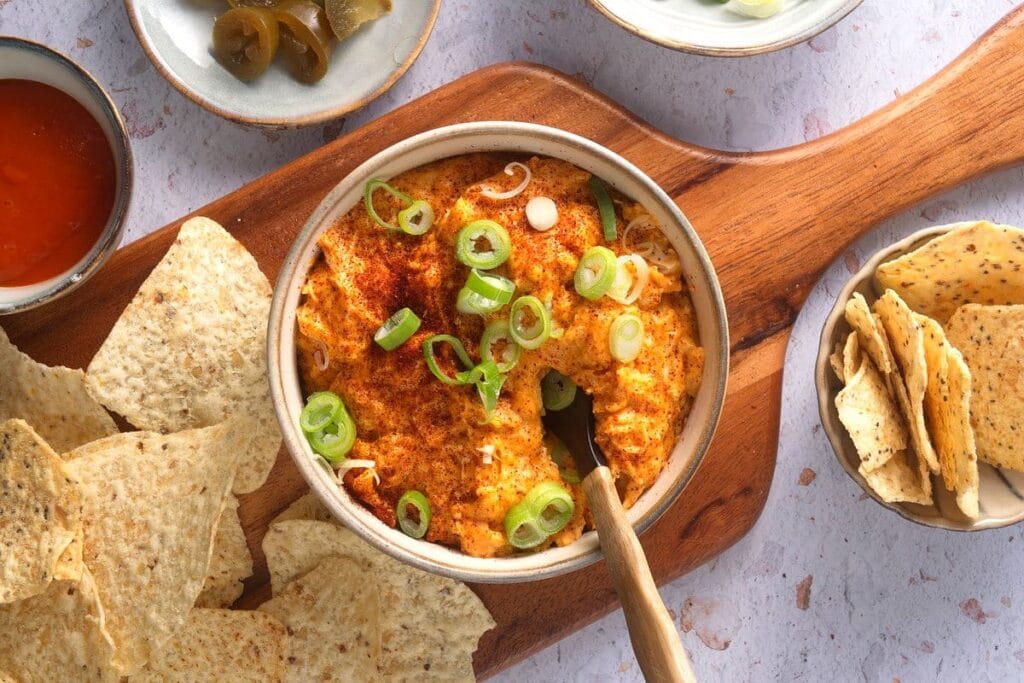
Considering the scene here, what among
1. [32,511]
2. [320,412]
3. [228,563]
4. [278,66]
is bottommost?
[228,563]

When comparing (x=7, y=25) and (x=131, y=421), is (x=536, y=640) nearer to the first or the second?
(x=131, y=421)

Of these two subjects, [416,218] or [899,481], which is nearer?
[416,218]

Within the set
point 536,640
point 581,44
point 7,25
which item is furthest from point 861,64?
point 7,25

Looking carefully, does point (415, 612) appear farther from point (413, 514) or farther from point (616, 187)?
point (616, 187)

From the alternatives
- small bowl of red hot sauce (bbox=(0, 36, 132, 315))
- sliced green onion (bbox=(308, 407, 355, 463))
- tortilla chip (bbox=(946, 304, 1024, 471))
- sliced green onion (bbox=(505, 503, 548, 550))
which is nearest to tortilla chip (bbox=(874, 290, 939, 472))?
tortilla chip (bbox=(946, 304, 1024, 471))

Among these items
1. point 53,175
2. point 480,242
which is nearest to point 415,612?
point 480,242

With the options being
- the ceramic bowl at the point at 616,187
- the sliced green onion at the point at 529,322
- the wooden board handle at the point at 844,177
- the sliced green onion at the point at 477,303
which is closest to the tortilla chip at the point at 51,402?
the ceramic bowl at the point at 616,187

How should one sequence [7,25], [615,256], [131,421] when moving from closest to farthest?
[615,256] < [131,421] < [7,25]
